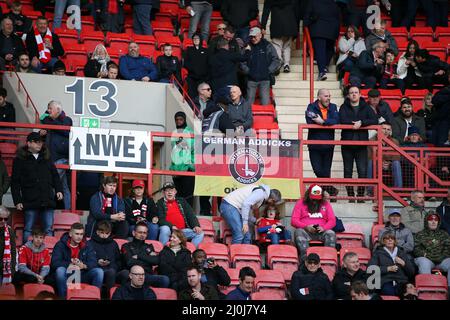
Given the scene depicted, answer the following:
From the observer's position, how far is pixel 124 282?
23.7 m


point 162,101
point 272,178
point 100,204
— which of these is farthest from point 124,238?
point 162,101

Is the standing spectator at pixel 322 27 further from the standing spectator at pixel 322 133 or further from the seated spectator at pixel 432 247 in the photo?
the seated spectator at pixel 432 247

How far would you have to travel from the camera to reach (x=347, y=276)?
24625 mm

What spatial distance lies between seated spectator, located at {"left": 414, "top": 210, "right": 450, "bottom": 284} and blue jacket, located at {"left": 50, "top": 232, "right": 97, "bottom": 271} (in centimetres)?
447

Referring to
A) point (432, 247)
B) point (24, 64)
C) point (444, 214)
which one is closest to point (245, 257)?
point (432, 247)

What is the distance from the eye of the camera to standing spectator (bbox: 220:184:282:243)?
2567 centimetres

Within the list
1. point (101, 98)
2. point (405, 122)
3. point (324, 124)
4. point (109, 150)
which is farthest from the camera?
point (101, 98)

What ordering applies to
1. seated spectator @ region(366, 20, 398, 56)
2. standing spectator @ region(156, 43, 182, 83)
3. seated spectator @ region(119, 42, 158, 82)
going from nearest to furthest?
seated spectator @ region(119, 42, 158, 82) → standing spectator @ region(156, 43, 182, 83) → seated spectator @ region(366, 20, 398, 56)

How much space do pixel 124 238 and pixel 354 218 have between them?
3476 millimetres

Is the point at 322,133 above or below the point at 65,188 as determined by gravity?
above

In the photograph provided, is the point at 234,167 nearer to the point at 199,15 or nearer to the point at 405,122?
the point at 405,122

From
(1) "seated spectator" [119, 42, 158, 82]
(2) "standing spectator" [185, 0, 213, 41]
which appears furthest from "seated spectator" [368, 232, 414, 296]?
(2) "standing spectator" [185, 0, 213, 41]

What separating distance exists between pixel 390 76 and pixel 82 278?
27.7 feet

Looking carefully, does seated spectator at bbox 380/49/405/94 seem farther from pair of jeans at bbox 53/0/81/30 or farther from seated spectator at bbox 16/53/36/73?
seated spectator at bbox 16/53/36/73
